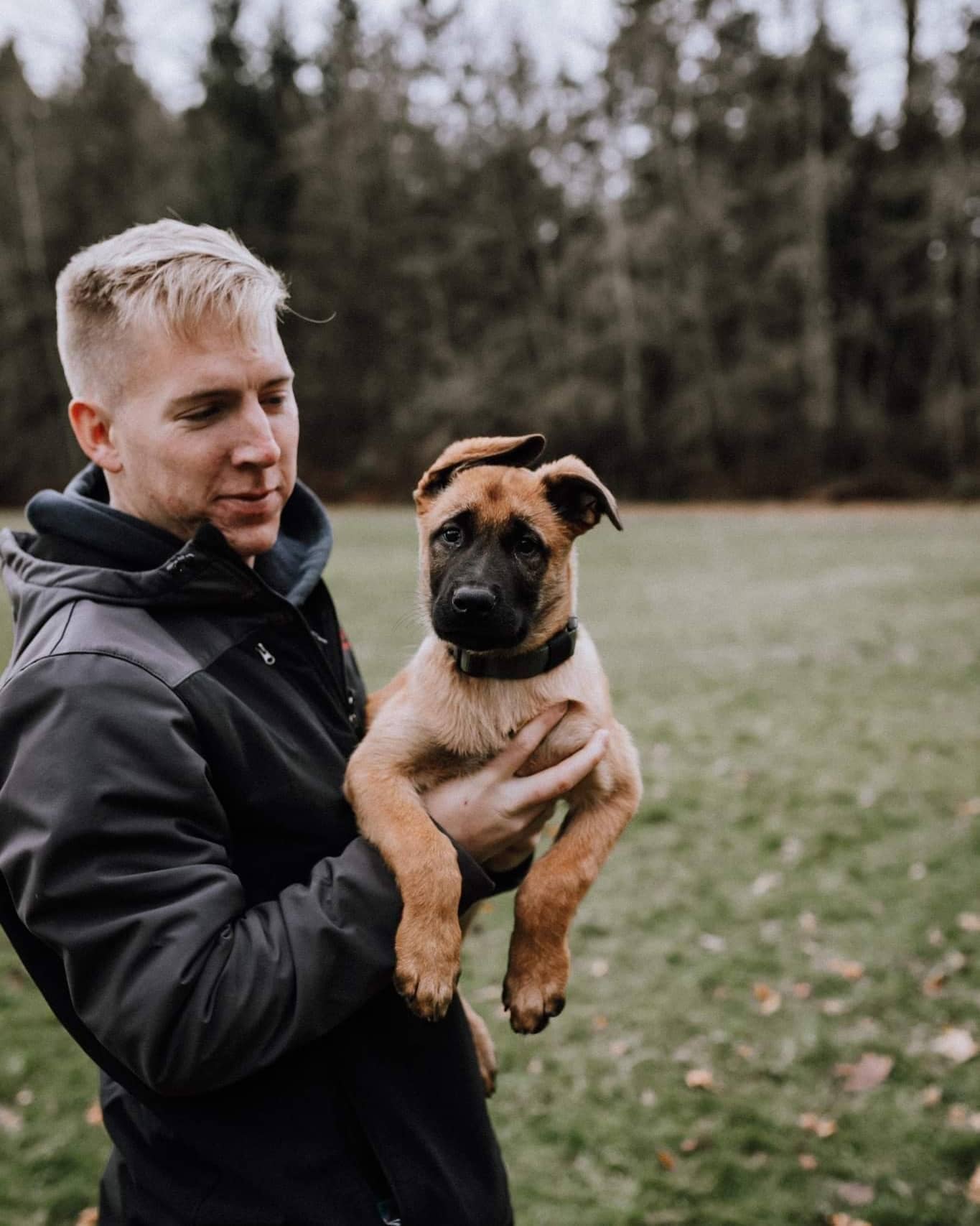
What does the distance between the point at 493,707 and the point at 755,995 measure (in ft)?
10.3

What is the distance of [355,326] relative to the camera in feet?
123

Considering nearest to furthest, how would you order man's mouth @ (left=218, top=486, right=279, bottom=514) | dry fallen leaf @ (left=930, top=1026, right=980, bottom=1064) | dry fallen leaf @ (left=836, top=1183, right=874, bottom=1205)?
man's mouth @ (left=218, top=486, right=279, bottom=514) < dry fallen leaf @ (left=836, top=1183, right=874, bottom=1205) < dry fallen leaf @ (left=930, top=1026, right=980, bottom=1064)

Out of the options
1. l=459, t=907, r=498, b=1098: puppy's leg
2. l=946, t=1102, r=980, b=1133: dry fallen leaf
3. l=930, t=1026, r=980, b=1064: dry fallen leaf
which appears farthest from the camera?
l=930, t=1026, r=980, b=1064: dry fallen leaf

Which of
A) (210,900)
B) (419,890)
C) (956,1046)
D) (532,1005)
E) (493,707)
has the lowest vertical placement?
(956,1046)

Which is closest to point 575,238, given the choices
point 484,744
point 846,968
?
point 846,968

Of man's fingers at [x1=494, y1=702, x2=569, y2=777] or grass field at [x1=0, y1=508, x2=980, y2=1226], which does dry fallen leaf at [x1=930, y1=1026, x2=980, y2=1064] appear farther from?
man's fingers at [x1=494, y1=702, x2=569, y2=777]

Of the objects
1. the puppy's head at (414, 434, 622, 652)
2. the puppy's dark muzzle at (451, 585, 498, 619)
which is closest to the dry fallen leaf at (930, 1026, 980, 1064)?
the puppy's head at (414, 434, 622, 652)

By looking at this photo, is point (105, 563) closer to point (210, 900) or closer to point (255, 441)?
point (255, 441)

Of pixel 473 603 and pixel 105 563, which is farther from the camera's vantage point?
pixel 473 603

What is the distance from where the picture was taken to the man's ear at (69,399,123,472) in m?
1.98

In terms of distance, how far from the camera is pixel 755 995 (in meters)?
4.97

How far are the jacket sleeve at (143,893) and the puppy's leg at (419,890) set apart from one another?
351 mm

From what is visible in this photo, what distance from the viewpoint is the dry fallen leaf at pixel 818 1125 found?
157 inches

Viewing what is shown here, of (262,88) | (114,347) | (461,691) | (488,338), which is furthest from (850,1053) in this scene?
(262,88)
